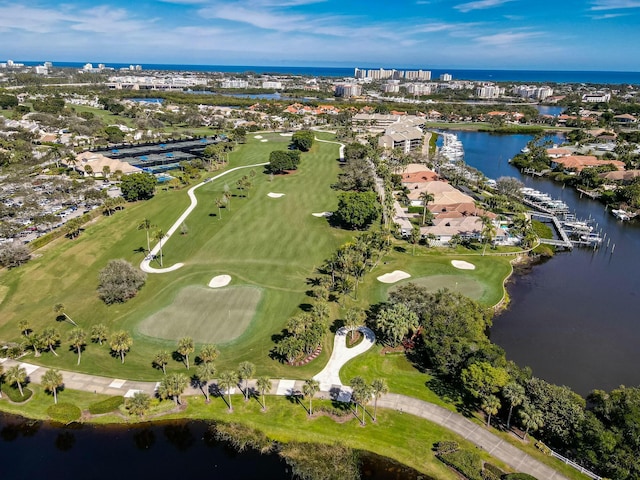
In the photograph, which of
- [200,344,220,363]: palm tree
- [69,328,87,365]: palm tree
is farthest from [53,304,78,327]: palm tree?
[200,344,220,363]: palm tree

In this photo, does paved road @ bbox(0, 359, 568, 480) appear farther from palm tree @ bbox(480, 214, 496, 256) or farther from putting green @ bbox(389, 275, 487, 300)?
palm tree @ bbox(480, 214, 496, 256)

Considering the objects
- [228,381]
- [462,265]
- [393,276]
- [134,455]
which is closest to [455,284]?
[462,265]

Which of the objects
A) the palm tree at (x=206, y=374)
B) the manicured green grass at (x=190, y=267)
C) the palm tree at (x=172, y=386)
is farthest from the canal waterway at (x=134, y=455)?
the manicured green grass at (x=190, y=267)

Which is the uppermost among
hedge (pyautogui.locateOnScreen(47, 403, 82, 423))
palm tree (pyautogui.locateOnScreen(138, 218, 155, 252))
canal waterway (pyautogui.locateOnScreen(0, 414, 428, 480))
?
palm tree (pyautogui.locateOnScreen(138, 218, 155, 252))

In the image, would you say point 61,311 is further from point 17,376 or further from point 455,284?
point 455,284

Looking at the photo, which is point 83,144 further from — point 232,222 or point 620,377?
point 620,377
